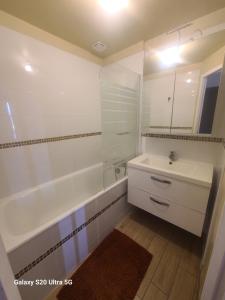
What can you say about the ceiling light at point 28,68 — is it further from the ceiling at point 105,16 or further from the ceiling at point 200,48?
the ceiling at point 200,48

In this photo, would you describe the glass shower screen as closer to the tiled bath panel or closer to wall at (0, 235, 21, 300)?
the tiled bath panel

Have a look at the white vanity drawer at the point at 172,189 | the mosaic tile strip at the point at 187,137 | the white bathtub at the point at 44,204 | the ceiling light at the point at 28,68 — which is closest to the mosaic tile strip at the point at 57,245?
the white bathtub at the point at 44,204

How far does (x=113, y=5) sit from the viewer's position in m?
1.20

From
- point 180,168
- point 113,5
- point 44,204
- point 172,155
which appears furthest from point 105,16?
point 44,204

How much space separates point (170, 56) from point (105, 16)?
785 mm

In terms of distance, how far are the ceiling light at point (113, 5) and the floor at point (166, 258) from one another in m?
2.26

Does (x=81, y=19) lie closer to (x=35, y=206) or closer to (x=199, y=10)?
(x=199, y=10)

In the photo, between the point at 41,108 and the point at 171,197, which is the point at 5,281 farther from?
the point at 41,108

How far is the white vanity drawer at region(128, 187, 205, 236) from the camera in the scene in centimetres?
126

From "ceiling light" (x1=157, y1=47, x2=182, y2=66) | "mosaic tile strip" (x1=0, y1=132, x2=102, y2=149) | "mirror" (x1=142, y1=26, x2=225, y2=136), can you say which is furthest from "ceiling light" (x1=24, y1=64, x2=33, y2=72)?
"ceiling light" (x1=157, y1=47, x2=182, y2=66)

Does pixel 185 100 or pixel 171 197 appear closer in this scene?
pixel 171 197

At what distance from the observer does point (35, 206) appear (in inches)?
64.1

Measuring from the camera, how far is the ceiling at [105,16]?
3.85 ft

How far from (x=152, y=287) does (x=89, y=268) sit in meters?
0.55
